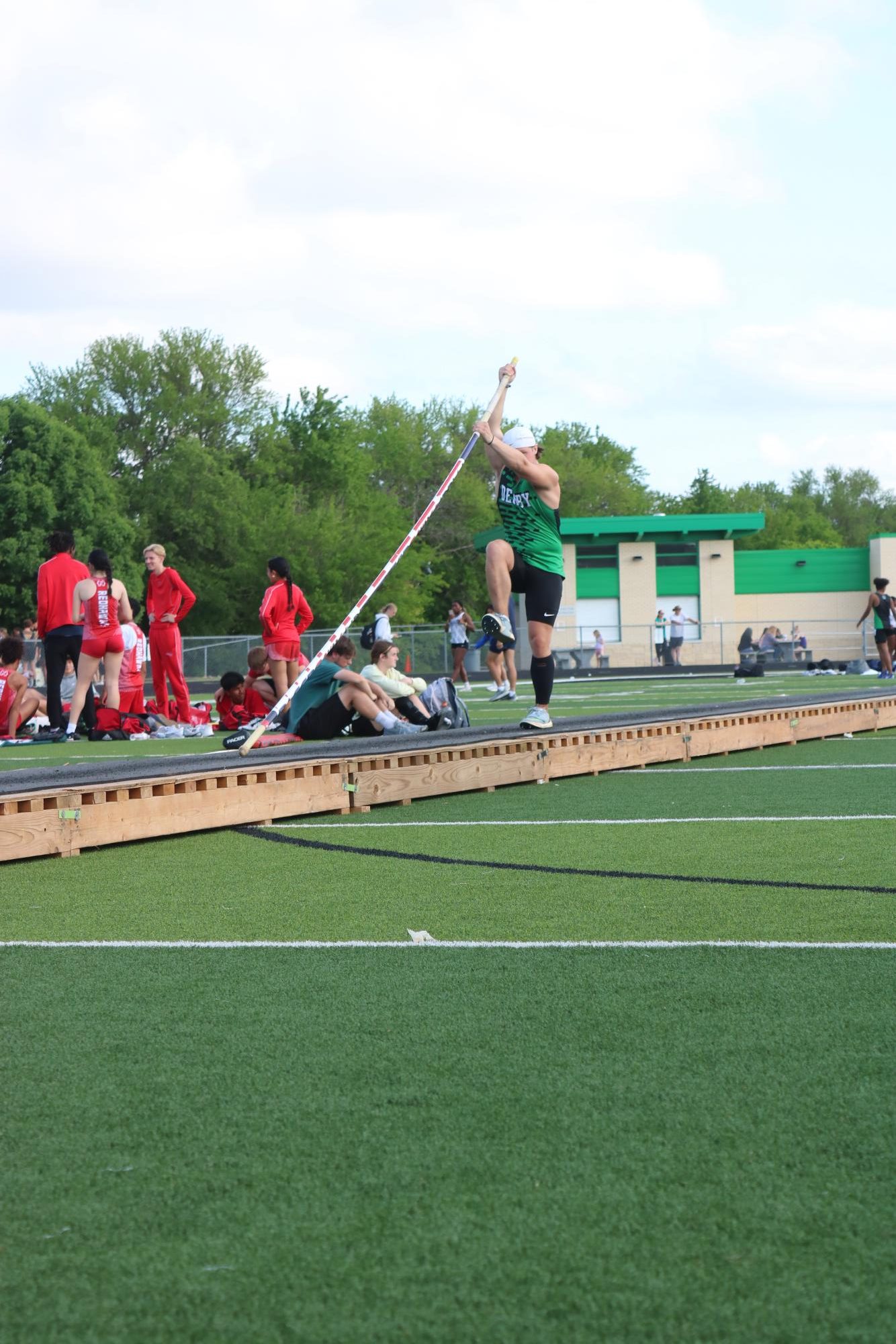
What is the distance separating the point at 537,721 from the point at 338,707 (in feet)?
6.74

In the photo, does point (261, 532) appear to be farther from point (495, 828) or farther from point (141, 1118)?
point (141, 1118)

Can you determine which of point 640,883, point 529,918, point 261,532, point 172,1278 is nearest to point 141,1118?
point 172,1278

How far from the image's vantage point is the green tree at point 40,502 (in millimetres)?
57000

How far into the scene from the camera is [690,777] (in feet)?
33.3

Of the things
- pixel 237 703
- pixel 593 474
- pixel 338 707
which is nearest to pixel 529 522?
pixel 338 707

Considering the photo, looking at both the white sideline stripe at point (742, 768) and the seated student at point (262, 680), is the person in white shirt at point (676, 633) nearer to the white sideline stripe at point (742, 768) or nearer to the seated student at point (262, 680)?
the seated student at point (262, 680)

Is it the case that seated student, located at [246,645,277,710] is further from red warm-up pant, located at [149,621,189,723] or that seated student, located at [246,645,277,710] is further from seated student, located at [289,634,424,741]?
seated student, located at [289,634,424,741]

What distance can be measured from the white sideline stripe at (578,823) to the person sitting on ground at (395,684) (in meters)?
3.96

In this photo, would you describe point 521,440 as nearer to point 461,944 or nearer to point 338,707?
point 338,707

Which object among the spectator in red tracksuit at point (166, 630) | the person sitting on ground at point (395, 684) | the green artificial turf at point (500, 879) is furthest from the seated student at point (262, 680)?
the green artificial turf at point (500, 879)

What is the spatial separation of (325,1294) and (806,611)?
5970 centimetres

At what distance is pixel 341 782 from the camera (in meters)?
8.55

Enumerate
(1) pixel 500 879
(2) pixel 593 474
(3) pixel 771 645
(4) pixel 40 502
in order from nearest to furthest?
(1) pixel 500 879
(3) pixel 771 645
(4) pixel 40 502
(2) pixel 593 474

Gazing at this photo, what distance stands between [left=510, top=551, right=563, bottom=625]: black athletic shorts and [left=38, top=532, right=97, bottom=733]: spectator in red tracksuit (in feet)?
22.1
